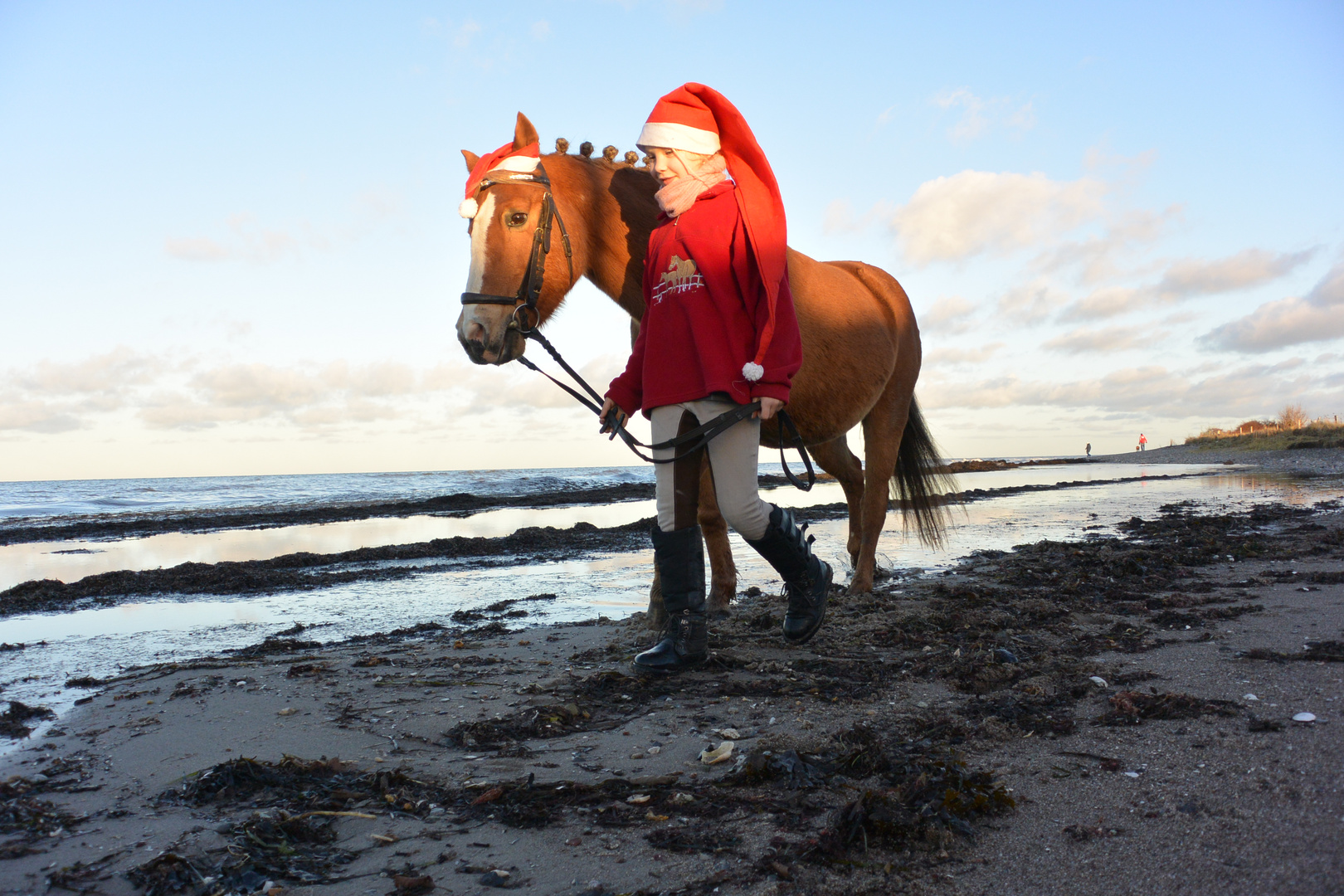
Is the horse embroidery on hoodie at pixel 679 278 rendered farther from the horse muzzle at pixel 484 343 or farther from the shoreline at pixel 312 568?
the shoreline at pixel 312 568

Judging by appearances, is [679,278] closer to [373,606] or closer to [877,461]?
[877,461]

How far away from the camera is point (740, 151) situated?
2959 mm

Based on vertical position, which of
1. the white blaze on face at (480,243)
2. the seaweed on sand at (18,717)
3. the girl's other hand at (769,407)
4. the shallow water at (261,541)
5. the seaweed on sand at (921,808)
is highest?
the white blaze on face at (480,243)

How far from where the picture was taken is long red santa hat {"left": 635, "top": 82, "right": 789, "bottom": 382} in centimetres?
271

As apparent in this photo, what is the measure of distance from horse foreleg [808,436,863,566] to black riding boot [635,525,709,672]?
7.80 ft

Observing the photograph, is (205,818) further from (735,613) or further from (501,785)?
(735,613)

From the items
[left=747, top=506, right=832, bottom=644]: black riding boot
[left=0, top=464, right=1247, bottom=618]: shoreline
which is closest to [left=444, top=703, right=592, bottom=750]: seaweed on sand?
[left=747, top=506, right=832, bottom=644]: black riding boot

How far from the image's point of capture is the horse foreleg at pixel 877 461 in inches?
181

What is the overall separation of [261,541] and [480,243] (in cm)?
894

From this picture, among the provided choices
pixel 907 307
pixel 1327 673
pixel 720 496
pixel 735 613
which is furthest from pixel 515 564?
pixel 1327 673

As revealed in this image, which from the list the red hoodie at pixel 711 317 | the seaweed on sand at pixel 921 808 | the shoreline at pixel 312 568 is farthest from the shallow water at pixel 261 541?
the seaweed on sand at pixel 921 808

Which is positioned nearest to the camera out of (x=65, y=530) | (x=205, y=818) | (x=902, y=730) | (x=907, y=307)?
(x=205, y=818)

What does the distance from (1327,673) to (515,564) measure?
5.99 m

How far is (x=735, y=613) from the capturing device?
407cm
